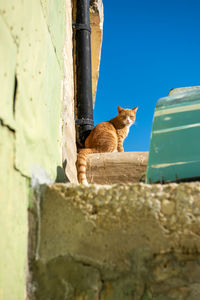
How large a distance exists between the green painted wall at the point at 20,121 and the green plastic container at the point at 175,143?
0.45 m

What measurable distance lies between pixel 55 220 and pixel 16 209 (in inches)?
7.0

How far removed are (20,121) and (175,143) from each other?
61 centimetres

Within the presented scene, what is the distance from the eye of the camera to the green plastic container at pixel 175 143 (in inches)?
45.7

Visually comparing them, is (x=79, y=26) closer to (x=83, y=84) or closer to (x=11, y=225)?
(x=83, y=84)

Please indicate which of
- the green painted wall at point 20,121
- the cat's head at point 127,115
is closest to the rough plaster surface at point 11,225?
the green painted wall at point 20,121

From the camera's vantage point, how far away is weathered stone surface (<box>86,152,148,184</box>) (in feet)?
7.42

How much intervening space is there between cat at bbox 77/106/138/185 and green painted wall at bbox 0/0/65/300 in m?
1.00

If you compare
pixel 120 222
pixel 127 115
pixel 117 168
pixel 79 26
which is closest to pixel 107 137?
pixel 127 115

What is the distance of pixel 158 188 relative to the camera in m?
1.06

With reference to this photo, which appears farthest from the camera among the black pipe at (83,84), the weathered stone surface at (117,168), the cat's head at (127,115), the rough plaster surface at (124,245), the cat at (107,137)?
the cat's head at (127,115)

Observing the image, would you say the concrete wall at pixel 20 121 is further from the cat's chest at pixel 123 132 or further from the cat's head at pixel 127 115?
the cat's head at pixel 127 115

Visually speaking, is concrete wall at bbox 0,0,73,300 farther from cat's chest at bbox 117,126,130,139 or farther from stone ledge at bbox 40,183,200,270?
cat's chest at bbox 117,126,130,139

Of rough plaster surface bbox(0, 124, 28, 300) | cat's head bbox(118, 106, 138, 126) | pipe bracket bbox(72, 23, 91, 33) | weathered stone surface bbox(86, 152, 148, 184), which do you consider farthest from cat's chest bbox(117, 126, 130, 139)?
rough plaster surface bbox(0, 124, 28, 300)

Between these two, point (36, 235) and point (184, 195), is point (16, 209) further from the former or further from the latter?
point (184, 195)
